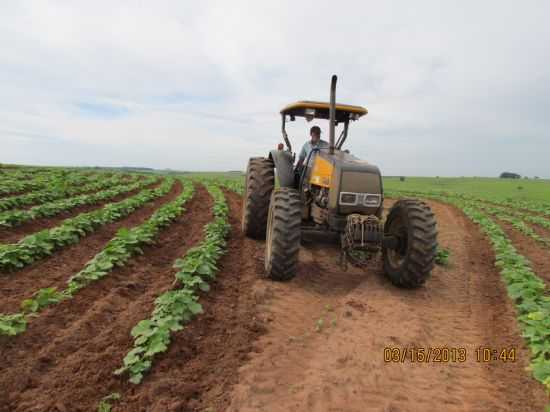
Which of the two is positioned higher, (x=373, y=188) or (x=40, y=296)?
(x=373, y=188)

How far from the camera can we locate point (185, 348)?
3229mm

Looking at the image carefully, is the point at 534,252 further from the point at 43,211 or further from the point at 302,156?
the point at 43,211

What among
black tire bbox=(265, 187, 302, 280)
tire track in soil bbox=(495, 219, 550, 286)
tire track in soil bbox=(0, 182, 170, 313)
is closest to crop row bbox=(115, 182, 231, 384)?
black tire bbox=(265, 187, 302, 280)

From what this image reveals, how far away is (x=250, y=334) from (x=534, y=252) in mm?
7948

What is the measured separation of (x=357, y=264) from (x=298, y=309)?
1.37m

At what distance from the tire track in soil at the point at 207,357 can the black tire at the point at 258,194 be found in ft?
6.55

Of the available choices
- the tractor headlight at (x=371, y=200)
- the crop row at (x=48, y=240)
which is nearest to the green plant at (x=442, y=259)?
the tractor headlight at (x=371, y=200)

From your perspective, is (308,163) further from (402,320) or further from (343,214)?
(402,320)

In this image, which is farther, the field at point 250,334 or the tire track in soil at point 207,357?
the field at point 250,334

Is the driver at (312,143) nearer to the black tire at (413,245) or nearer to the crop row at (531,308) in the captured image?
the black tire at (413,245)

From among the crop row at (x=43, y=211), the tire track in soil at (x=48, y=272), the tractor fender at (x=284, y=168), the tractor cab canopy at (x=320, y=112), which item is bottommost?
the tire track in soil at (x=48, y=272)

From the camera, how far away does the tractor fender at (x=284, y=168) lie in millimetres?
6734

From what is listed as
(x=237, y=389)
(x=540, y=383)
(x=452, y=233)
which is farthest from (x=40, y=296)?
(x=452, y=233)
